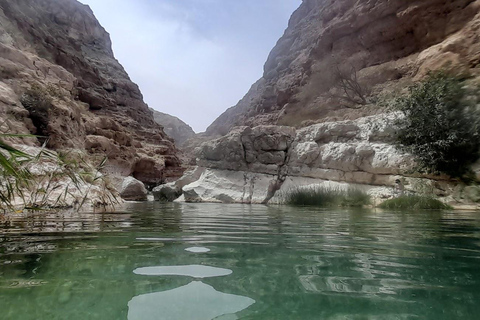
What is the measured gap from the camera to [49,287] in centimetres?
121

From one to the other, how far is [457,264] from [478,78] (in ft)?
42.9

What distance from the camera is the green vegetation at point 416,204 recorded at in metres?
8.67

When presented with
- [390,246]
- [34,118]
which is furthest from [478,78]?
[34,118]

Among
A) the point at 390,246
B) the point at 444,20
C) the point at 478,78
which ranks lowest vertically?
the point at 390,246

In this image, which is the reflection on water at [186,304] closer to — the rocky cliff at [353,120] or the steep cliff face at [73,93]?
the steep cliff face at [73,93]

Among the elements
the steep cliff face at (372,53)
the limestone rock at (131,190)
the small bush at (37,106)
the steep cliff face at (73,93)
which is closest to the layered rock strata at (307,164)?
the steep cliff face at (372,53)

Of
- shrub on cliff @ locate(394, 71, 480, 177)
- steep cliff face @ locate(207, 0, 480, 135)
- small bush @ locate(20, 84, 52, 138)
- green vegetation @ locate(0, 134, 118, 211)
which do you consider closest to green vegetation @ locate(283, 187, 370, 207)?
shrub on cliff @ locate(394, 71, 480, 177)

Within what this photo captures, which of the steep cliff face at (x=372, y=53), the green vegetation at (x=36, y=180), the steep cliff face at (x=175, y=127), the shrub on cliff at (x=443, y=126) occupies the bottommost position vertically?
the green vegetation at (x=36, y=180)

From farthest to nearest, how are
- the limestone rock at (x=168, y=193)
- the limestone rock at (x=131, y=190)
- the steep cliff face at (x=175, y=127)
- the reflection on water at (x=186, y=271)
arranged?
the steep cliff face at (x=175, y=127) → the limestone rock at (x=131, y=190) → the limestone rock at (x=168, y=193) → the reflection on water at (x=186, y=271)

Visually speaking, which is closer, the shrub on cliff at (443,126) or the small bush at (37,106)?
the shrub on cliff at (443,126)

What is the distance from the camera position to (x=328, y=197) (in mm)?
11484

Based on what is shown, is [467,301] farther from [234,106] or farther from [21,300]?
[234,106]

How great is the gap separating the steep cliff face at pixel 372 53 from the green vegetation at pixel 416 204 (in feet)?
25.4

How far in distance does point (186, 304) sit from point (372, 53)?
105 feet
